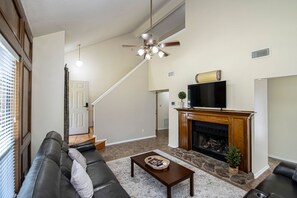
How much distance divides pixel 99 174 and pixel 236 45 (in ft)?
12.8

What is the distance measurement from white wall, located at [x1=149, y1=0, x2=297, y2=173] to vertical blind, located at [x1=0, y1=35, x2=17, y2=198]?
13.5 ft

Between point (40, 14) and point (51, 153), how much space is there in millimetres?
2291

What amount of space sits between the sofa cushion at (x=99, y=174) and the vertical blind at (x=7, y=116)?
97cm

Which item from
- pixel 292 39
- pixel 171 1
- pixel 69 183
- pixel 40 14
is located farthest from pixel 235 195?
pixel 171 1

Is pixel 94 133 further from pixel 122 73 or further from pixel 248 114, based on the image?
pixel 248 114

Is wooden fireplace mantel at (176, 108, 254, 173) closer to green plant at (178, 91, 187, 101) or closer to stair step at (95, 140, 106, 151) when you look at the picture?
green plant at (178, 91, 187, 101)

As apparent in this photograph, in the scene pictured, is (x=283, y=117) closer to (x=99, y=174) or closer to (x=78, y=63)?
(x=99, y=174)

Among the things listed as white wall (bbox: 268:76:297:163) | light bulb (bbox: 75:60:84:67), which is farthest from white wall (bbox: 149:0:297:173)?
light bulb (bbox: 75:60:84:67)

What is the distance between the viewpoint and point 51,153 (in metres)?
1.90

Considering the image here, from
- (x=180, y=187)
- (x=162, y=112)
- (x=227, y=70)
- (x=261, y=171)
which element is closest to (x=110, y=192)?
(x=180, y=187)

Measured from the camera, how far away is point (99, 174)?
235 cm

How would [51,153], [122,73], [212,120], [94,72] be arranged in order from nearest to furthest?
[51,153] < [212,120] < [94,72] < [122,73]

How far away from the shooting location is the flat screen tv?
12.4 feet

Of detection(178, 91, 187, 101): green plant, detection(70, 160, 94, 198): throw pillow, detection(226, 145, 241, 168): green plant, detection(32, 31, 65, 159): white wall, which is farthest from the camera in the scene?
detection(178, 91, 187, 101): green plant
